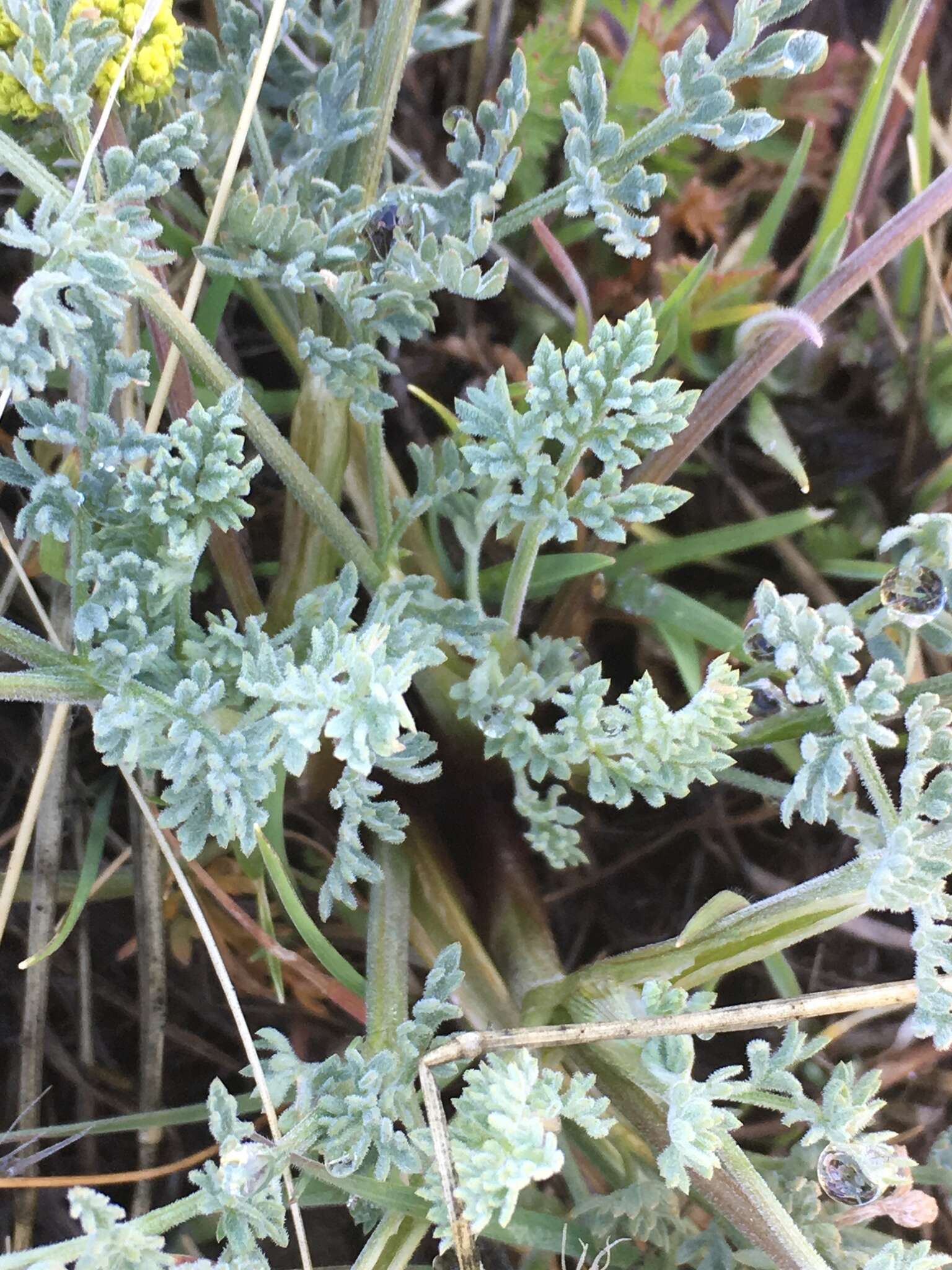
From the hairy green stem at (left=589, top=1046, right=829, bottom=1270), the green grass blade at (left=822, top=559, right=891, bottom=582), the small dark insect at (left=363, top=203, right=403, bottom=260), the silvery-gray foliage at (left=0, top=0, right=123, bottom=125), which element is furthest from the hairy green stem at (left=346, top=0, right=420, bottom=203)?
the hairy green stem at (left=589, top=1046, right=829, bottom=1270)

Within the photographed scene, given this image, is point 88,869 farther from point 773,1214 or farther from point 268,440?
point 773,1214

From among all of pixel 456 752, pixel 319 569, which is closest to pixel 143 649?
pixel 319 569

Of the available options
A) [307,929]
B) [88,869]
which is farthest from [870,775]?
[88,869]

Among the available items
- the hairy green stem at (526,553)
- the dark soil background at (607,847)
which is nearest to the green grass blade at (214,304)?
the dark soil background at (607,847)

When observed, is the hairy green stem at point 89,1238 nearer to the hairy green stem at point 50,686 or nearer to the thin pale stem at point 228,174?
the hairy green stem at point 50,686

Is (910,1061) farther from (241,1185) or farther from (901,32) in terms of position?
(901,32)
